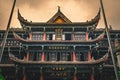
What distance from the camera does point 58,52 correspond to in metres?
23.8

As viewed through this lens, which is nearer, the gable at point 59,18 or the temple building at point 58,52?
the temple building at point 58,52

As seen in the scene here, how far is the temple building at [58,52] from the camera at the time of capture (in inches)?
861

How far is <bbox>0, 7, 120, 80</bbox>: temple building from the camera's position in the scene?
21.9 metres

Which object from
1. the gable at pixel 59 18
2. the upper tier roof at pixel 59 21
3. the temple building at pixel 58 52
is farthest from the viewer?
the gable at pixel 59 18

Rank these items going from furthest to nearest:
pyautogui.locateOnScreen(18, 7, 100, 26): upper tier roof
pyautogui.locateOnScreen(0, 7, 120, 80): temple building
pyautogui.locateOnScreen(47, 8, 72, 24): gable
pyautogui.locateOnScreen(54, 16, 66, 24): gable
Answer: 1. pyautogui.locateOnScreen(54, 16, 66, 24): gable
2. pyautogui.locateOnScreen(47, 8, 72, 24): gable
3. pyautogui.locateOnScreen(18, 7, 100, 26): upper tier roof
4. pyautogui.locateOnScreen(0, 7, 120, 80): temple building

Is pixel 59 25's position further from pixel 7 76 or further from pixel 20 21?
pixel 7 76

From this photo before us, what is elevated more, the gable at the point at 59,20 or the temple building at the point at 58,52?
the gable at the point at 59,20

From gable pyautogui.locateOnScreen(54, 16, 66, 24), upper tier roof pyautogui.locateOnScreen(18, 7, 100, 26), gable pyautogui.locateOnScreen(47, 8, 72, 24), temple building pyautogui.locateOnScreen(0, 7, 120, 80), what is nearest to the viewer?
temple building pyautogui.locateOnScreen(0, 7, 120, 80)

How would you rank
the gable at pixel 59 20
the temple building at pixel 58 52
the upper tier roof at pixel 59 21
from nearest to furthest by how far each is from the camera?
the temple building at pixel 58 52
the upper tier roof at pixel 59 21
the gable at pixel 59 20

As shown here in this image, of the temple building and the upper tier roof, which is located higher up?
the upper tier roof

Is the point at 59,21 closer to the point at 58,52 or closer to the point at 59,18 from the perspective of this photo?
the point at 59,18

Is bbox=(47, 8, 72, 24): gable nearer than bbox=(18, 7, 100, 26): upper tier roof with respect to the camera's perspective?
No

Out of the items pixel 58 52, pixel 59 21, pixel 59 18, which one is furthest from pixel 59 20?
pixel 58 52

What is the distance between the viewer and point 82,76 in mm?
22438
